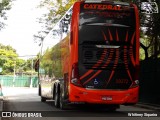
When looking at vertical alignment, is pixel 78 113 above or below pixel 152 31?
below

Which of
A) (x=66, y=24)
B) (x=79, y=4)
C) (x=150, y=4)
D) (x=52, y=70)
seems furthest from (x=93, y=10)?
(x=150, y=4)

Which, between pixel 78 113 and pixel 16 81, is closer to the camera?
pixel 78 113

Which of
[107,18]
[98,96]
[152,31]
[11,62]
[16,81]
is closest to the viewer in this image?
[98,96]

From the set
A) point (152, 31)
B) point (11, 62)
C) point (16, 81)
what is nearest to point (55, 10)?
point (152, 31)

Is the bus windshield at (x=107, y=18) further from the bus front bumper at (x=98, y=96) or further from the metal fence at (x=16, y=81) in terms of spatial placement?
the metal fence at (x=16, y=81)

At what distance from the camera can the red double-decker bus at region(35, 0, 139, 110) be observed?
1606 centimetres

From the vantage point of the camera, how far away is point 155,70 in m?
23.5

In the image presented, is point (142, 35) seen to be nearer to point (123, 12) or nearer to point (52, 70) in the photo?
point (52, 70)

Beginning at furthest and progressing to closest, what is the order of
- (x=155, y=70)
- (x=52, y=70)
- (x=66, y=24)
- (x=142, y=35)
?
1. (x=142, y=35)
2. (x=155, y=70)
3. (x=52, y=70)
4. (x=66, y=24)

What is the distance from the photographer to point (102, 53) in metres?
16.2

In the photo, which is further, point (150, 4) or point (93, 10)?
point (150, 4)

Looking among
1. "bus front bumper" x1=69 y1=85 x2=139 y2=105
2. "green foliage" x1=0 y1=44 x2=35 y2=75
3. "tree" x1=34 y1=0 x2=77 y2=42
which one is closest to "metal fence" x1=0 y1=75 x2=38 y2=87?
"green foliage" x1=0 y1=44 x2=35 y2=75

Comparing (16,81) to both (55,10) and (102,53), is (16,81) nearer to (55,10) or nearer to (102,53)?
(55,10)

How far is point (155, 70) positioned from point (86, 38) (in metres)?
8.33
